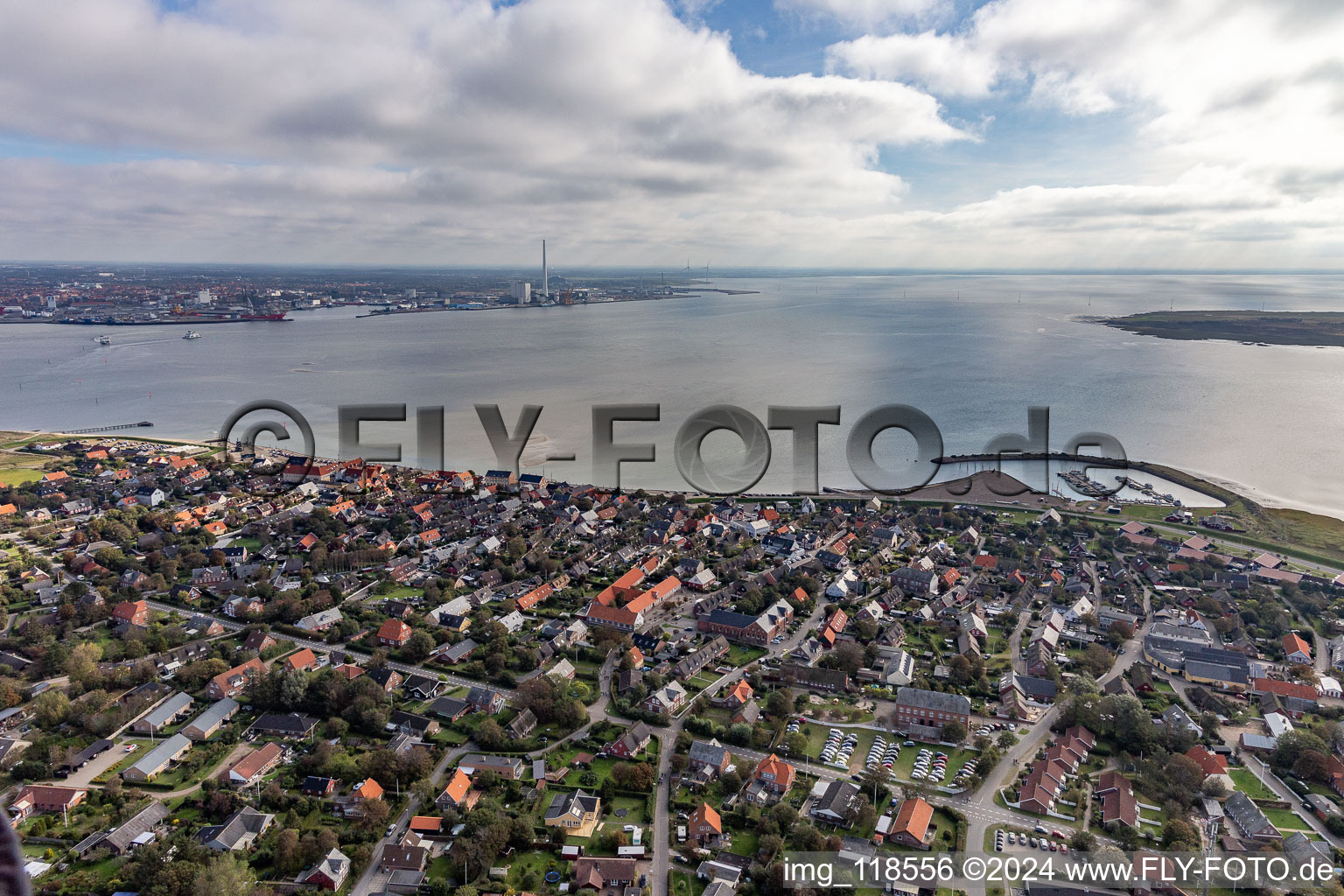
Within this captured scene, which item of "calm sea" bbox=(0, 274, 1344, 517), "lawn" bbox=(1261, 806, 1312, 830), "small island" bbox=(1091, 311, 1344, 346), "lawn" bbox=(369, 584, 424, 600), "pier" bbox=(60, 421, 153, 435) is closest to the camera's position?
"lawn" bbox=(1261, 806, 1312, 830)

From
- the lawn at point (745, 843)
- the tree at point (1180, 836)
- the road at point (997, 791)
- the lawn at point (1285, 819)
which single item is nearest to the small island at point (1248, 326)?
the road at point (997, 791)

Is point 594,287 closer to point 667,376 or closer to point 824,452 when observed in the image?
point 667,376

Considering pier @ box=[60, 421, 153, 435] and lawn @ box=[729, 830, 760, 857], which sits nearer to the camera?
lawn @ box=[729, 830, 760, 857]

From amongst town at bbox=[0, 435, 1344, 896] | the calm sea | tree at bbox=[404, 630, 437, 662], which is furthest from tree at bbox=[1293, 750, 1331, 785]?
the calm sea

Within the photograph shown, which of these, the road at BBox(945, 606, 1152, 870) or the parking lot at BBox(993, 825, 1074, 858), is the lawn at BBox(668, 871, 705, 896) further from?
the parking lot at BBox(993, 825, 1074, 858)

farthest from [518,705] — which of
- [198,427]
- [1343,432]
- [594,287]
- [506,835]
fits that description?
[594,287]

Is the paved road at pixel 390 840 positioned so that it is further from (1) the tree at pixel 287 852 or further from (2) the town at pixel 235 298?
(2) the town at pixel 235 298

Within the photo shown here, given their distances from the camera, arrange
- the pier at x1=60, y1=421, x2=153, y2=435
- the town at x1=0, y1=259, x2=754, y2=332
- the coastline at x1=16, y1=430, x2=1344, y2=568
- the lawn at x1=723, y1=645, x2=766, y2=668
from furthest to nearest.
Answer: the town at x1=0, y1=259, x2=754, y2=332 → the pier at x1=60, y1=421, x2=153, y2=435 → the coastline at x1=16, y1=430, x2=1344, y2=568 → the lawn at x1=723, y1=645, x2=766, y2=668
